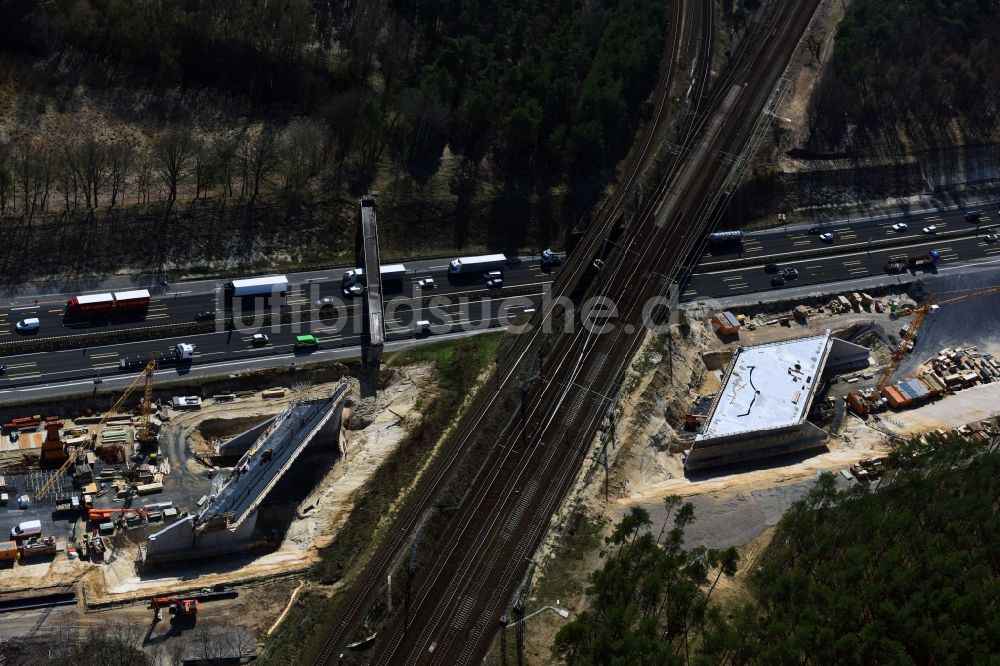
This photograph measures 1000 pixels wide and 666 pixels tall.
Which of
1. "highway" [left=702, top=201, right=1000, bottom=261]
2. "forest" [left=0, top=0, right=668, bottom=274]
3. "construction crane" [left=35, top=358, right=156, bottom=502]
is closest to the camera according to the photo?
"construction crane" [left=35, top=358, right=156, bottom=502]

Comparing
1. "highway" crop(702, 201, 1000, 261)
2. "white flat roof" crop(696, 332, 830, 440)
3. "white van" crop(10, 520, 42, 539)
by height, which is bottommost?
"white van" crop(10, 520, 42, 539)

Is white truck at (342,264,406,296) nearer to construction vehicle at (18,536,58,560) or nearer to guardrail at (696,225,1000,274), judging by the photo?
guardrail at (696,225,1000,274)

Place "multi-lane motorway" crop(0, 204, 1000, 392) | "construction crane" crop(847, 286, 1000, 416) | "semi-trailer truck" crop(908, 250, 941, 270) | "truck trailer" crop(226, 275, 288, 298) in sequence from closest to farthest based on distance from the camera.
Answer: "multi-lane motorway" crop(0, 204, 1000, 392)
"truck trailer" crop(226, 275, 288, 298)
"construction crane" crop(847, 286, 1000, 416)
"semi-trailer truck" crop(908, 250, 941, 270)

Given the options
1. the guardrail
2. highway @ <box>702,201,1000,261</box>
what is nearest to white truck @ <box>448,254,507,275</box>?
the guardrail

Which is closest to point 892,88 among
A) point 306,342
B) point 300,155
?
A: point 300,155

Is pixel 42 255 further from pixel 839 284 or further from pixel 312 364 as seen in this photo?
pixel 839 284

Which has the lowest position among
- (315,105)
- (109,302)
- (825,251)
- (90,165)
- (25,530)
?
(25,530)

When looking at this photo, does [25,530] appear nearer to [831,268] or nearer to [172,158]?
[172,158]
